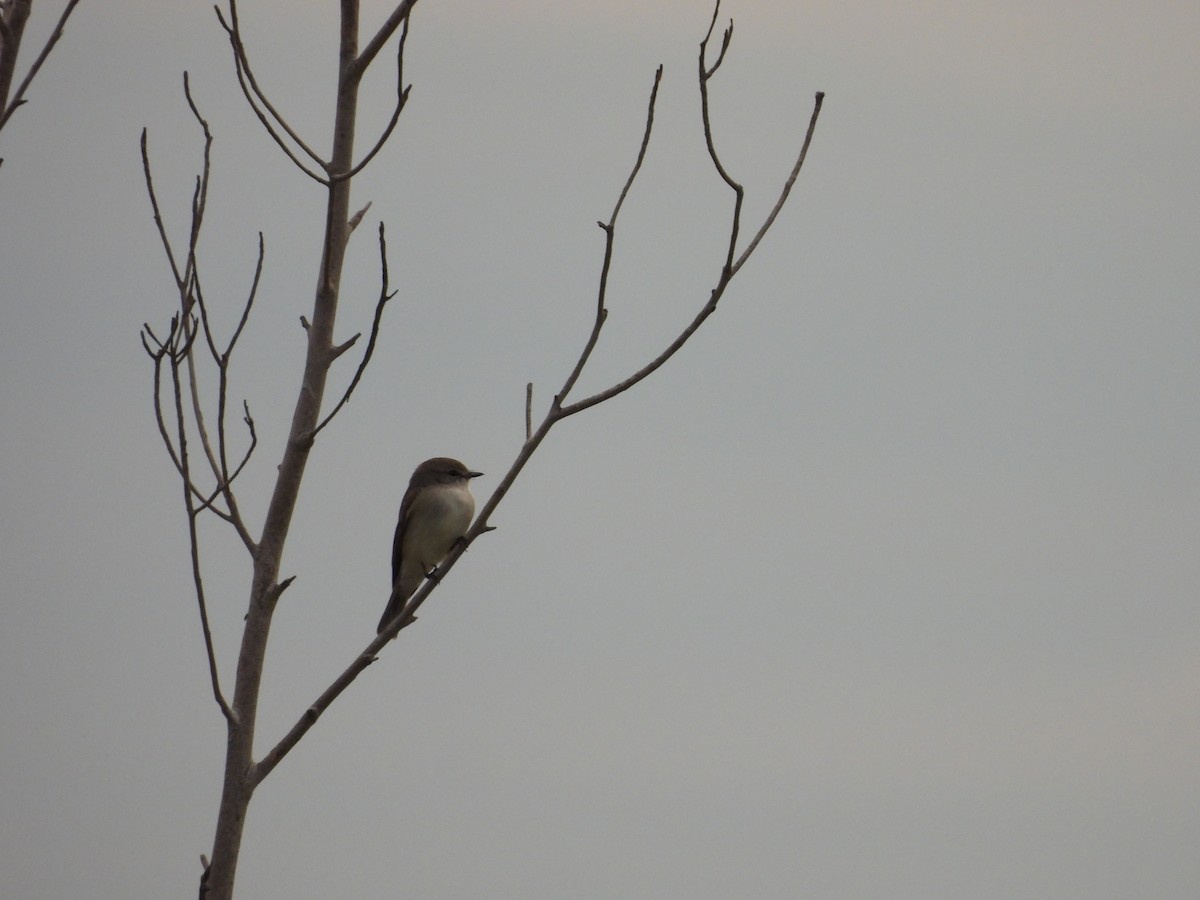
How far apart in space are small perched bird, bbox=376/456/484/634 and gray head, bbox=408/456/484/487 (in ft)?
0.04

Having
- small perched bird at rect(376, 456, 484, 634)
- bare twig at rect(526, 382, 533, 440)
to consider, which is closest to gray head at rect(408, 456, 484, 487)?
small perched bird at rect(376, 456, 484, 634)

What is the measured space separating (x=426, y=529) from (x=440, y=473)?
0.68 m

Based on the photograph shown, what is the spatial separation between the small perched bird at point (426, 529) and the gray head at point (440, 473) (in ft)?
0.04

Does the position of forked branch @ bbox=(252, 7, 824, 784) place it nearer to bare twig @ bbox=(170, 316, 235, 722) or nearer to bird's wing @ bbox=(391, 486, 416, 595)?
bare twig @ bbox=(170, 316, 235, 722)

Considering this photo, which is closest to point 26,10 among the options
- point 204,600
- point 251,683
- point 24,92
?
point 24,92

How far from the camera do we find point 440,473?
10.7m

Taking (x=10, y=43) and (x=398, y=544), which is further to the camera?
(x=398, y=544)

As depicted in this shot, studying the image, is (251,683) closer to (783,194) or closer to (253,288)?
(253,288)

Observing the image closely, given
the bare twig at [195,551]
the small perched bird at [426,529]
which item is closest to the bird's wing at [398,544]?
the small perched bird at [426,529]

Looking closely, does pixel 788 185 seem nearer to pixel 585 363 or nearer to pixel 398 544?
pixel 585 363

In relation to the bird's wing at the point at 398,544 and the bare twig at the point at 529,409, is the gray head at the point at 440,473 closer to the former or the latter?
the bird's wing at the point at 398,544

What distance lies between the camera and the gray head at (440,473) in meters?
10.7

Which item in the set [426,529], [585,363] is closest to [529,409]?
[585,363]

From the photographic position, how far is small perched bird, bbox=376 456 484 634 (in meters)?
10.1
